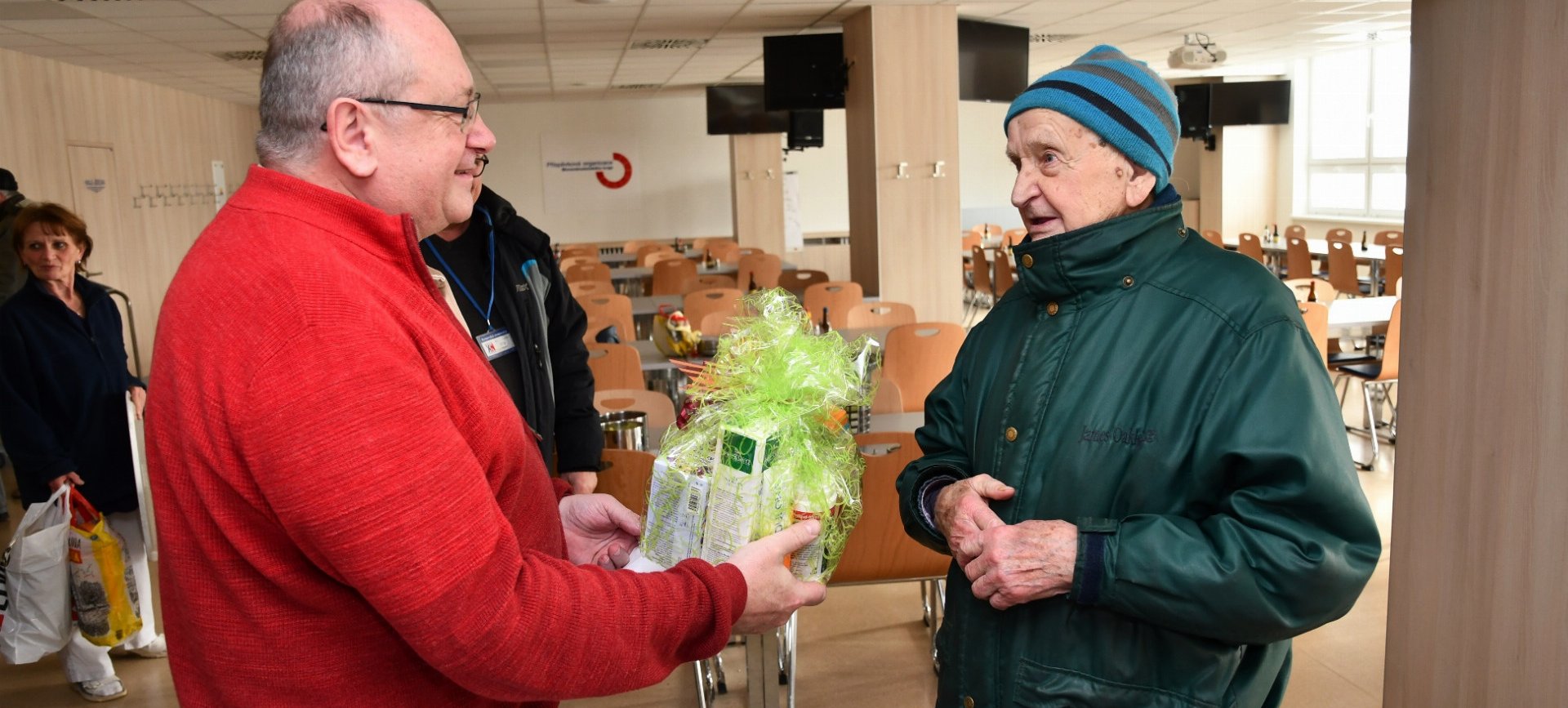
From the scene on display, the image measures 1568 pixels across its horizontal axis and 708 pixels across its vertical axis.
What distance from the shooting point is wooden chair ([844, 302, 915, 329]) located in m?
6.22

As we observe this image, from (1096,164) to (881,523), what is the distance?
1.68 meters

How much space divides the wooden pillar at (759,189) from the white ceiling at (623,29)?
6.39ft

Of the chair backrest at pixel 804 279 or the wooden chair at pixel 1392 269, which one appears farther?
the chair backrest at pixel 804 279

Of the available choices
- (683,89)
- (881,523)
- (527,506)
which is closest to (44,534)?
(881,523)

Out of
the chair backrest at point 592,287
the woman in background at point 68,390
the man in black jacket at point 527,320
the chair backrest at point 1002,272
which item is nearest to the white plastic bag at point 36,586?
the woman in background at point 68,390

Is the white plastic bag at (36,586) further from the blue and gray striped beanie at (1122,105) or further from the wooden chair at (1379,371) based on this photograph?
the wooden chair at (1379,371)

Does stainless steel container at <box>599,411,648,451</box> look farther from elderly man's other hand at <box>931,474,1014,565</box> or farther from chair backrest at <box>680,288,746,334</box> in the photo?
chair backrest at <box>680,288,746,334</box>

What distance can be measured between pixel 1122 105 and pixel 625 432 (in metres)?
2.13

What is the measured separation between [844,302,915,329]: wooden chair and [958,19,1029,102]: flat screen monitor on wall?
2.83m

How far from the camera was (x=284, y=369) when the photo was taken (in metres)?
0.97

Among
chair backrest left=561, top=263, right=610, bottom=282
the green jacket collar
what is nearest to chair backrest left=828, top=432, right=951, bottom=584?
the green jacket collar

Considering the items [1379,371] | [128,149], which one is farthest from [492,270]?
[128,149]

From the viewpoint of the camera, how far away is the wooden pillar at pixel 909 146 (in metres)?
8.28

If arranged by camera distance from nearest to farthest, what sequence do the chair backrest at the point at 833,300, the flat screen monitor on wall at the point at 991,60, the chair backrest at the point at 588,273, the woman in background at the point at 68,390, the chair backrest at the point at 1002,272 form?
1. the woman in background at the point at 68,390
2. the chair backrest at the point at 833,300
3. the flat screen monitor on wall at the point at 991,60
4. the chair backrest at the point at 588,273
5. the chair backrest at the point at 1002,272
